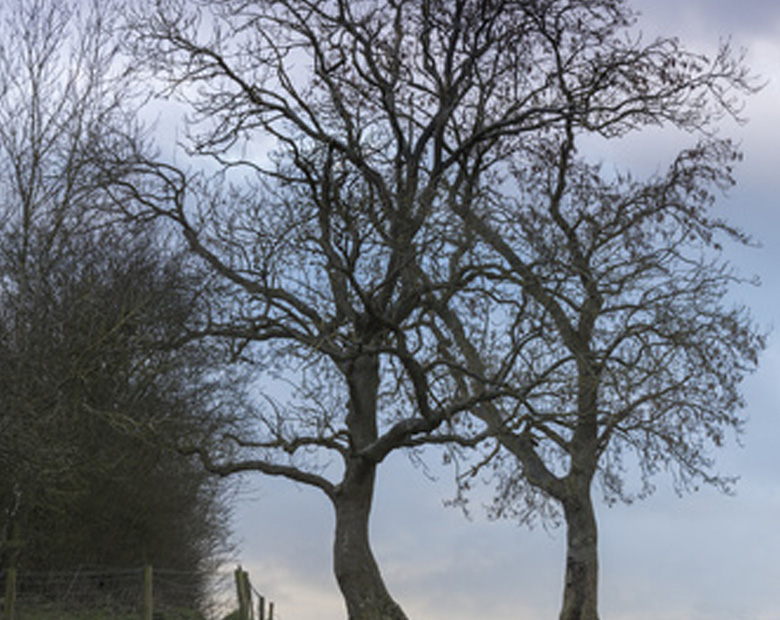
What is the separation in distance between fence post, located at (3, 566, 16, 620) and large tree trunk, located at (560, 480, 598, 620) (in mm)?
10065

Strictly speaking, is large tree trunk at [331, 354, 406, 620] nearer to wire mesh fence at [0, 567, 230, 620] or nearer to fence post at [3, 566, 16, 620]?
wire mesh fence at [0, 567, 230, 620]

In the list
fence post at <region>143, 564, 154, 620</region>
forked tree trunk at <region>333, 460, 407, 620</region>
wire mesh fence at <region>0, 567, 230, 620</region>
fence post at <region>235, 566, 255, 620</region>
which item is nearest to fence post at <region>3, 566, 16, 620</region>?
wire mesh fence at <region>0, 567, 230, 620</region>

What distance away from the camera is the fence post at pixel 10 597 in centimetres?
1914

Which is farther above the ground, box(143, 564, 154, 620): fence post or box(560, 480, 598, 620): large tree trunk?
box(560, 480, 598, 620): large tree trunk

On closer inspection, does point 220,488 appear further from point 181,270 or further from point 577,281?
point 577,281

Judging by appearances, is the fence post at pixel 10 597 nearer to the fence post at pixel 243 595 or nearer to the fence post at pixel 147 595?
the fence post at pixel 147 595

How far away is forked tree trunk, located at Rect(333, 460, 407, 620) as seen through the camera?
723 inches

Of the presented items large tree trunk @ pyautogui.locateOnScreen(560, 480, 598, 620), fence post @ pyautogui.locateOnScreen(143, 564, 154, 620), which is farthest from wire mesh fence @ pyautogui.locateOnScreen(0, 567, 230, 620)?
large tree trunk @ pyautogui.locateOnScreen(560, 480, 598, 620)

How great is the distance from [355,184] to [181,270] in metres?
5.01

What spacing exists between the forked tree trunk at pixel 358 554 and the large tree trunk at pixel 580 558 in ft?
12.2

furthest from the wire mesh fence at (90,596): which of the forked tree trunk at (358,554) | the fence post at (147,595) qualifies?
the forked tree trunk at (358,554)

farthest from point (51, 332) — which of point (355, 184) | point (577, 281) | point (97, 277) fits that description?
point (577, 281)

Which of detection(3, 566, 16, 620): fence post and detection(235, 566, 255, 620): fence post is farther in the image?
detection(235, 566, 255, 620): fence post

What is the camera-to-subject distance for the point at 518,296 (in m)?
17.3
